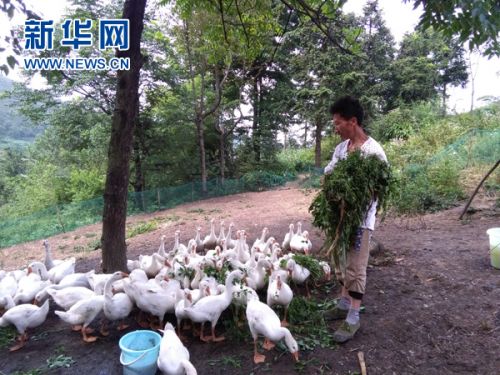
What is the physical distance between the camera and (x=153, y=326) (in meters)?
4.10

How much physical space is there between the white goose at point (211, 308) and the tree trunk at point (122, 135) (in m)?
1.67

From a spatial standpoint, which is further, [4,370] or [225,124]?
[225,124]

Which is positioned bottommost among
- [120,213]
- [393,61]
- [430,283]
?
[430,283]

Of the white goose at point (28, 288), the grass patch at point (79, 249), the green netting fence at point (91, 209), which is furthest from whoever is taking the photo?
the green netting fence at point (91, 209)

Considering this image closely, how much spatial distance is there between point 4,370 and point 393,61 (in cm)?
2565

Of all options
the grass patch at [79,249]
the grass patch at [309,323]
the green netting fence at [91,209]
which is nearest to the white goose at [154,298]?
the grass patch at [309,323]

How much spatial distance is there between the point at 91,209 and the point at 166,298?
11.9 meters

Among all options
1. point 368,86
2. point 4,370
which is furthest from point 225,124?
point 4,370

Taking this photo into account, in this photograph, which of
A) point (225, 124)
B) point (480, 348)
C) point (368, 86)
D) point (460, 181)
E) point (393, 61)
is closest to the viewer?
point (480, 348)

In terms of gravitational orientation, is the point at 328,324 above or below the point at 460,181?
below

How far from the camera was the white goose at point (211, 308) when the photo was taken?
3732mm

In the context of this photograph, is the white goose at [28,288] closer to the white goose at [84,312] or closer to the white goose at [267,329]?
the white goose at [84,312]

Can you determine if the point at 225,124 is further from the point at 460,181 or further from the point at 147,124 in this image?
the point at 460,181

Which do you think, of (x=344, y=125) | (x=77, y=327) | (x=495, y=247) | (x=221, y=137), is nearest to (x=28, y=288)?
(x=77, y=327)
